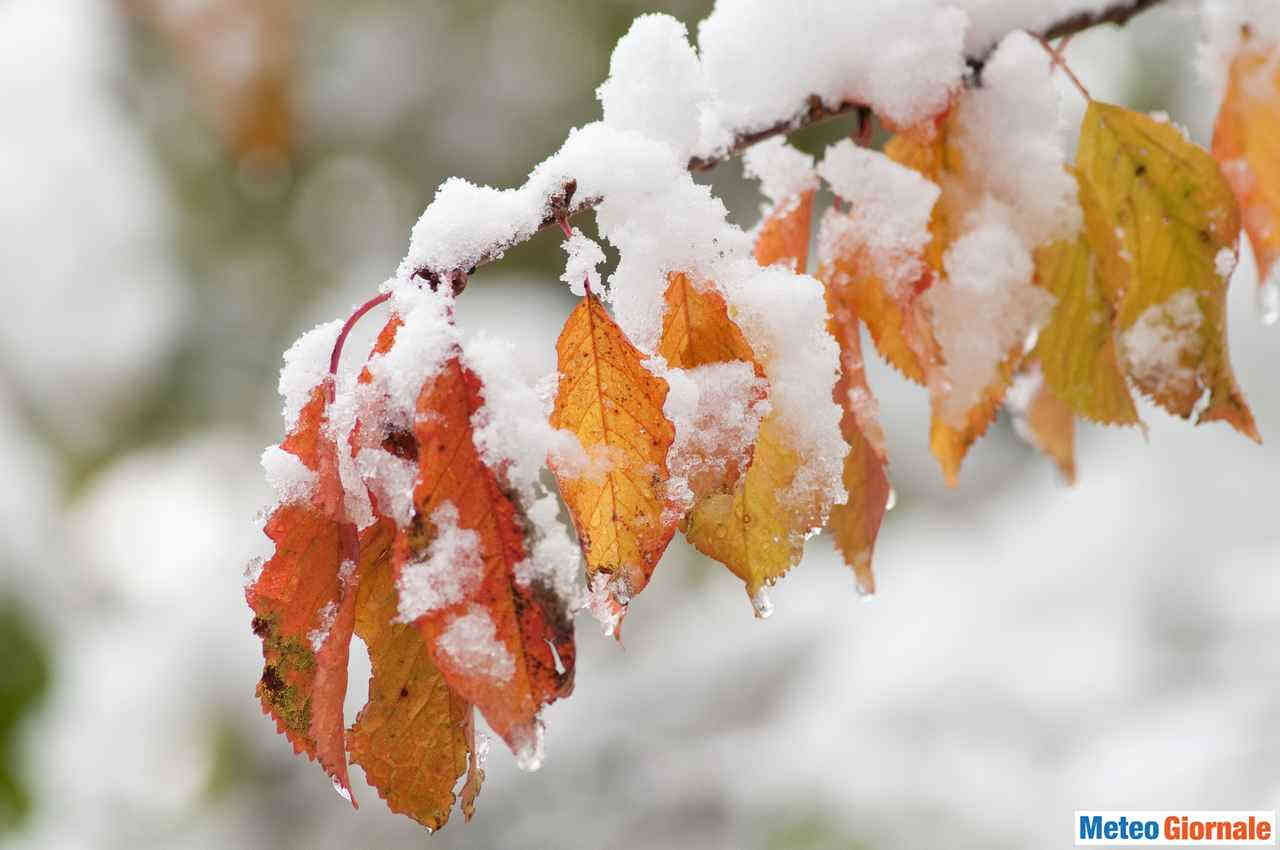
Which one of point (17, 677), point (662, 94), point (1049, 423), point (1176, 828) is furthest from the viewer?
point (17, 677)

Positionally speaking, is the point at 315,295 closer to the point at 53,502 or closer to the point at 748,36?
the point at 53,502

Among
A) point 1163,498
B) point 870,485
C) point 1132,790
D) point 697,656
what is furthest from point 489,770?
point 870,485

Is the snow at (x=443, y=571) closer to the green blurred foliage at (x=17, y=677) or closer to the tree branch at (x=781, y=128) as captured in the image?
the tree branch at (x=781, y=128)

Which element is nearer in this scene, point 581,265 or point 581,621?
point 581,265

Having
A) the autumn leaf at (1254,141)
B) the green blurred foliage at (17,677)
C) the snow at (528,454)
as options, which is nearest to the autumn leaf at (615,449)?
the snow at (528,454)

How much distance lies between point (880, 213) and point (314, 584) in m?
0.31

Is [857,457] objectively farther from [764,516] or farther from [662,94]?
[662,94]

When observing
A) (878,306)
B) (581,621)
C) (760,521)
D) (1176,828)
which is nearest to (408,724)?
(760,521)

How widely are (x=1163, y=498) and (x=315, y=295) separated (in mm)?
2305

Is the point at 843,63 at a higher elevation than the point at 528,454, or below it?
higher

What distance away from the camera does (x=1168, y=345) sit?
47 cm

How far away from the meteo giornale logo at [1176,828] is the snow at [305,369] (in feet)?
3.92

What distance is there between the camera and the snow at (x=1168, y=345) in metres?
0.46

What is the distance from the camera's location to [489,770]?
1856mm
